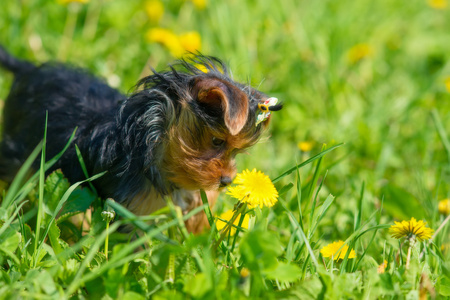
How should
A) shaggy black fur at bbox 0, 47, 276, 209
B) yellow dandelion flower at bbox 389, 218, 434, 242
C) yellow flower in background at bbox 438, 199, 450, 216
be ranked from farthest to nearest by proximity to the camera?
yellow flower in background at bbox 438, 199, 450, 216, shaggy black fur at bbox 0, 47, 276, 209, yellow dandelion flower at bbox 389, 218, 434, 242

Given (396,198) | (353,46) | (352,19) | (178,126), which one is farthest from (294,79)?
(178,126)

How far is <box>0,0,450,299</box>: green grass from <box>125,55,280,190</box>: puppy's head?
0.31m

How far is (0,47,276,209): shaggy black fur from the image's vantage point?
9.27 feet

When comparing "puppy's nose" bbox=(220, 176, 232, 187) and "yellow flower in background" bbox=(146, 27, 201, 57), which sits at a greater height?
"yellow flower in background" bbox=(146, 27, 201, 57)

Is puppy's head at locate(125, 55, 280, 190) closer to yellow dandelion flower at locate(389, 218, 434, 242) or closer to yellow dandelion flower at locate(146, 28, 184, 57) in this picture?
yellow dandelion flower at locate(389, 218, 434, 242)

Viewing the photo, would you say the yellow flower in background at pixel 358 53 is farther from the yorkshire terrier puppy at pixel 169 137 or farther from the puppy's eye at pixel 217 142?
the puppy's eye at pixel 217 142

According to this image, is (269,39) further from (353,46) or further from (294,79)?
(353,46)

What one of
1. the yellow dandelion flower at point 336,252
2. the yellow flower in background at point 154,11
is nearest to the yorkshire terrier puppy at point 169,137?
the yellow dandelion flower at point 336,252

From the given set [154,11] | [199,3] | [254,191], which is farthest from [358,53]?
[254,191]

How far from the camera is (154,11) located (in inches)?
213

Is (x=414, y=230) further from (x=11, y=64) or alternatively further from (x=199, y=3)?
(x=199, y=3)

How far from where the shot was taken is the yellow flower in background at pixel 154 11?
213 inches

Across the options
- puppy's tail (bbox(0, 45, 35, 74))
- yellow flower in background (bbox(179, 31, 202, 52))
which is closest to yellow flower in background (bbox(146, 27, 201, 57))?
yellow flower in background (bbox(179, 31, 202, 52))

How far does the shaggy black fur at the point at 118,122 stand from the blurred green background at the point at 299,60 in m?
1.06
